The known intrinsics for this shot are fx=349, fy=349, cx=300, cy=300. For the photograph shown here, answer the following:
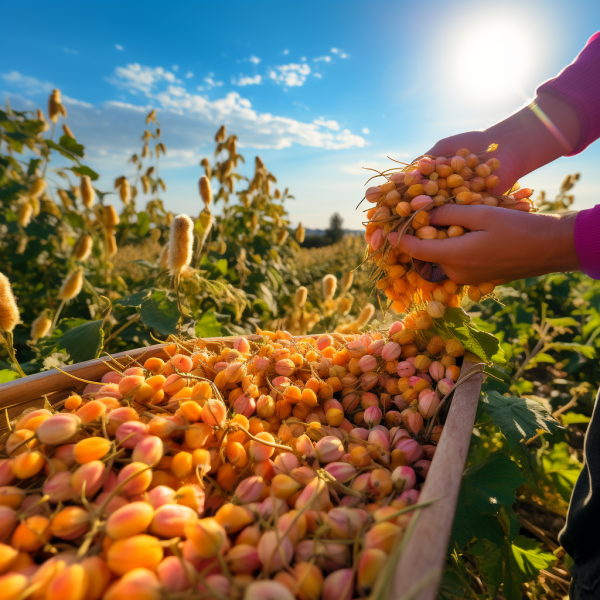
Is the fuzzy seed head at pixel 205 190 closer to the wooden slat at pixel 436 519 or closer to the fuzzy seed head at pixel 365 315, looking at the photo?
the fuzzy seed head at pixel 365 315

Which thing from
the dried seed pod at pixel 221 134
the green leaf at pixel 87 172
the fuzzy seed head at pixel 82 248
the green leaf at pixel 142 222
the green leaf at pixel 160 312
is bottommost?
the green leaf at pixel 160 312

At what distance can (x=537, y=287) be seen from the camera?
3.78m

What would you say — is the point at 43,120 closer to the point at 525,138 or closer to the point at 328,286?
the point at 328,286

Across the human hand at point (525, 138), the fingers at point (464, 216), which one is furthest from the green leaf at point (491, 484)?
the human hand at point (525, 138)

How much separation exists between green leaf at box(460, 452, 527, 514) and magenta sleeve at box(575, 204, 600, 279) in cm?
60

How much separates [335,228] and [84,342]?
1708 cm

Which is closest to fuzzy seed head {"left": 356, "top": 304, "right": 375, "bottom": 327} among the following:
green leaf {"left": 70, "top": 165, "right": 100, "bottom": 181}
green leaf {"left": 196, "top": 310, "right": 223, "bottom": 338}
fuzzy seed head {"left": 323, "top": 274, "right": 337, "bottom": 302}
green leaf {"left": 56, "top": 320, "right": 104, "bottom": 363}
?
fuzzy seed head {"left": 323, "top": 274, "right": 337, "bottom": 302}

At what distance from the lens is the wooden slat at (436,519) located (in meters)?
0.43

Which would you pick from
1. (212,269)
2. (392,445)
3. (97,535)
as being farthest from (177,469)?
(212,269)

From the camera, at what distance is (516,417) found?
1.04m

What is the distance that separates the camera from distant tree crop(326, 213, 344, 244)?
1750 centimetres

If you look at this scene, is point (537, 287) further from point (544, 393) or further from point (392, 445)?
point (392, 445)

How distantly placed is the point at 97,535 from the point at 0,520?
0.15 metres

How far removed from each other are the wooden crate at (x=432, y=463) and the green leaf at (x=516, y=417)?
7.1 inches
